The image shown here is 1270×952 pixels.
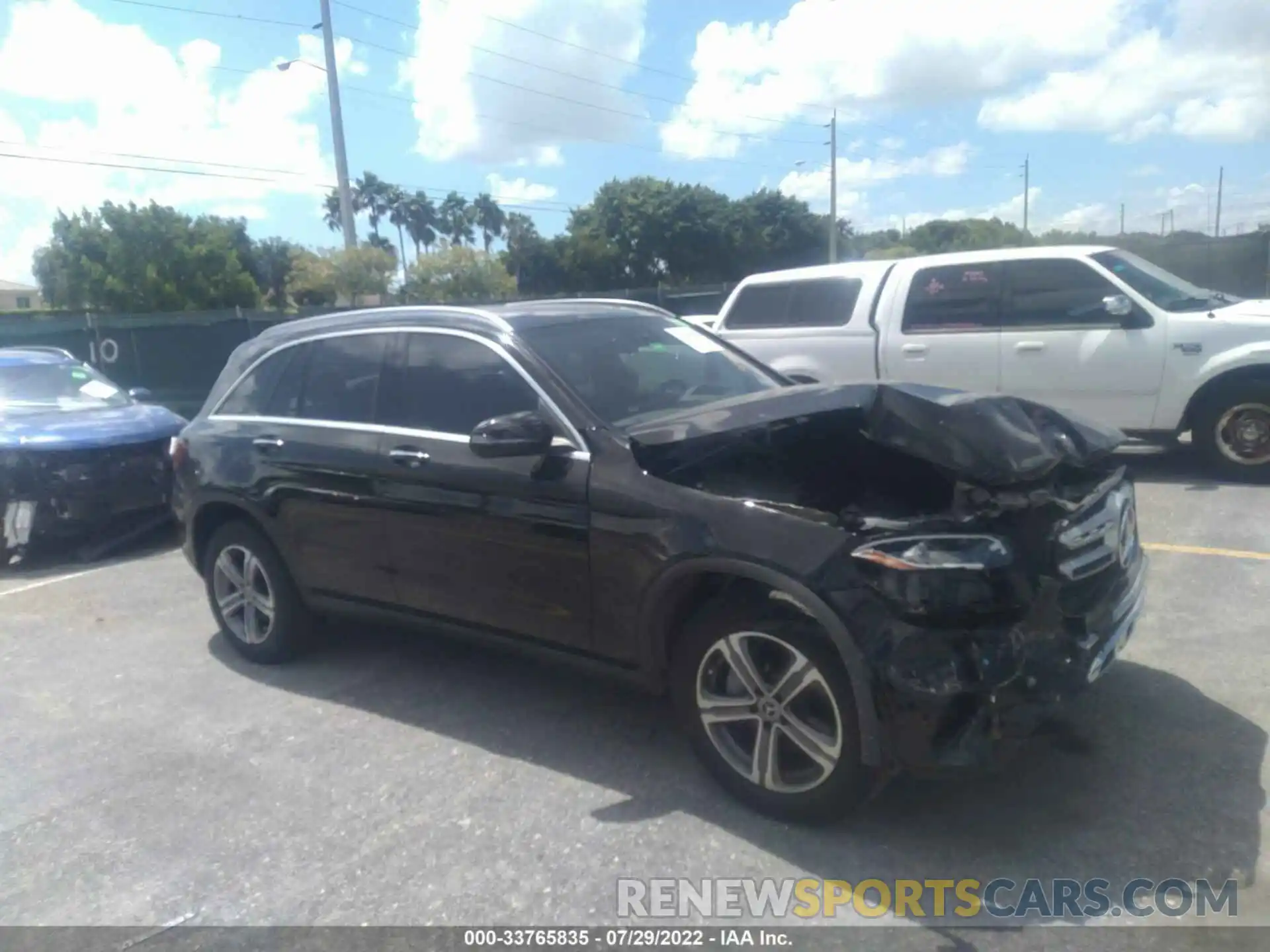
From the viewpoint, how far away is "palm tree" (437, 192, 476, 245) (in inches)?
3974

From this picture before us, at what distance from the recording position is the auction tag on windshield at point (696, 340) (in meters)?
5.34

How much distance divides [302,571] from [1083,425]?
143 inches

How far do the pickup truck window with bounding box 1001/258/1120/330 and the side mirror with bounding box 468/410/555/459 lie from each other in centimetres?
618

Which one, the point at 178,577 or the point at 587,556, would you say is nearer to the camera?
the point at 587,556

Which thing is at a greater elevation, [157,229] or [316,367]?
[157,229]

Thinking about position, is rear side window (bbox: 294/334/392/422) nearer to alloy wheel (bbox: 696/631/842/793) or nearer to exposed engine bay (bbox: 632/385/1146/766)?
exposed engine bay (bbox: 632/385/1146/766)

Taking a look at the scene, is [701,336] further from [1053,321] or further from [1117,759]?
[1053,321]

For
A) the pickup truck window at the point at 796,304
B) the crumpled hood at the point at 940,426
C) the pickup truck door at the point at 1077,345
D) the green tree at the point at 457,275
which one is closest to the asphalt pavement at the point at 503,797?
the crumpled hood at the point at 940,426

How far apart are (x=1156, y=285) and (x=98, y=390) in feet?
30.8

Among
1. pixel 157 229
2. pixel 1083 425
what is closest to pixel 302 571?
pixel 1083 425

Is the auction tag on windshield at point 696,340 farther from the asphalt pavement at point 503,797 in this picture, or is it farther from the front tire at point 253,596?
the front tire at point 253,596

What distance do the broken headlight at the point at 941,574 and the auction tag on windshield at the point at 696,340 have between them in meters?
2.13

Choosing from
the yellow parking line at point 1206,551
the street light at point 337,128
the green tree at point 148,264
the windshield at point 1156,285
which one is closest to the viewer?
the yellow parking line at point 1206,551

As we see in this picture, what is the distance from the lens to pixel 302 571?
213 inches
